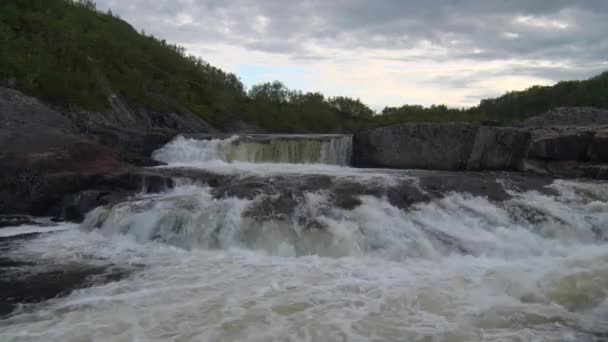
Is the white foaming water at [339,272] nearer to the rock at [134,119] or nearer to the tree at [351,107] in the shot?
the rock at [134,119]

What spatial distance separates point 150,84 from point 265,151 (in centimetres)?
1906

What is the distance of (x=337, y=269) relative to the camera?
6.55 meters

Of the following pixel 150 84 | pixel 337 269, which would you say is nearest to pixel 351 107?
pixel 150 84

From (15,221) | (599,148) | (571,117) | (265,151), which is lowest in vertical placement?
(15,221)

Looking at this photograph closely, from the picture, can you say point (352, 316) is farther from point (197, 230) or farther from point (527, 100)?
point (527, 100)

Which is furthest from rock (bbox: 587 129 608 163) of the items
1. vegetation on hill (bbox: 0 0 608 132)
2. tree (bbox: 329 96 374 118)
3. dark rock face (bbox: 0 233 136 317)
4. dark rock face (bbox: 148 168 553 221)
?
tree (bbox: 329 96 374 118)

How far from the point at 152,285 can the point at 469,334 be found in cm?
390

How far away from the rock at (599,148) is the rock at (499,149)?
5.53ft

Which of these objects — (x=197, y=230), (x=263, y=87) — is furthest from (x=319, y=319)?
(x=263, y=87)

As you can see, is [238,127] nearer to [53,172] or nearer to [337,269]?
[53,172]

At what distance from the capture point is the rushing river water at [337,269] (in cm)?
456

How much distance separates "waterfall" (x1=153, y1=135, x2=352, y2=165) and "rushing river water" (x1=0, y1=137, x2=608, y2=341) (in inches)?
186

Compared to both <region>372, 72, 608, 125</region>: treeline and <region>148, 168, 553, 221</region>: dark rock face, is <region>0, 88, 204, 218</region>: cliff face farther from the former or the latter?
<region>372, 72, 608, 125</region>: treeline

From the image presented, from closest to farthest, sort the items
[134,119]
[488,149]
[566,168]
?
[566,168] → [488,149] → [134,119]
